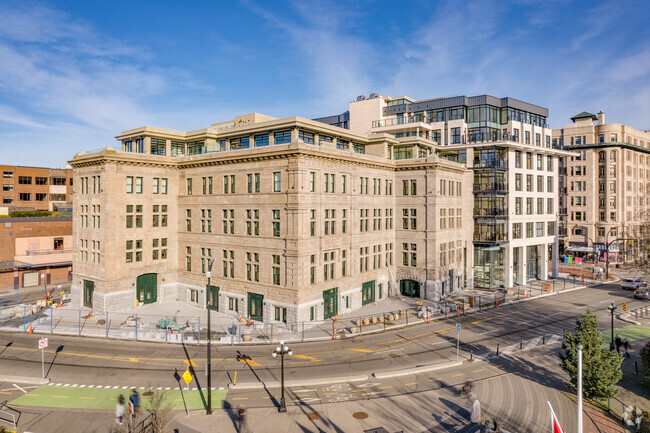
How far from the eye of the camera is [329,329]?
124 ft

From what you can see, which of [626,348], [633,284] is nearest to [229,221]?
[626,348]

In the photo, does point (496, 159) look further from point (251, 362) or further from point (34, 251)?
point (34, 251)

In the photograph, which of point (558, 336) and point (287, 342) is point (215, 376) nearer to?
point (287, 342)

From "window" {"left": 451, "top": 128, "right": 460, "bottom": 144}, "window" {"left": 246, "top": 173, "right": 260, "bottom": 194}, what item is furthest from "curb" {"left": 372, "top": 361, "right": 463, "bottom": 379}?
"window" {"left": 451, "top": 128, "right": 460, "bottom": 144}

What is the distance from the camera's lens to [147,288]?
46.4 m

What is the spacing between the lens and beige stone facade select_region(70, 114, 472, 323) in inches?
1560

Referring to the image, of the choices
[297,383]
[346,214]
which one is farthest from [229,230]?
[297,383]

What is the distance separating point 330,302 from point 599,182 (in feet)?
238

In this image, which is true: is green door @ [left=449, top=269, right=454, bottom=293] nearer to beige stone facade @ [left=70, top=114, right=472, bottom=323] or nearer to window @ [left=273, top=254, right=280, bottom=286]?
beige stone facade @ [left=70, top=114, right=472, bottom=323]

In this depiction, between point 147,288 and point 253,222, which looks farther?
point 147,288

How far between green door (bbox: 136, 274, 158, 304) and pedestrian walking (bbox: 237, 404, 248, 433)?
2890cm

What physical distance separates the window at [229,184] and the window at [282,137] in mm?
6270

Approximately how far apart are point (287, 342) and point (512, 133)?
4657 cm

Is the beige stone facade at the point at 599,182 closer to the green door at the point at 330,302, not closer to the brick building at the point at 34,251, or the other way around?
the green door at the point at 330,302
